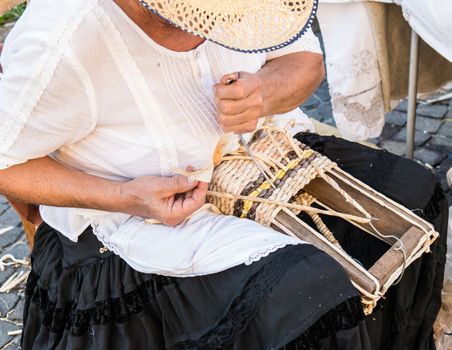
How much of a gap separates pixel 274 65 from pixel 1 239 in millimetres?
1719

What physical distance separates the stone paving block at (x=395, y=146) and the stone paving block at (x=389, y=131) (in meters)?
0.04

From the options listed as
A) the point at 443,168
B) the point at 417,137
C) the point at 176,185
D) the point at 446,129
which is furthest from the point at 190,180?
the point at 446,129

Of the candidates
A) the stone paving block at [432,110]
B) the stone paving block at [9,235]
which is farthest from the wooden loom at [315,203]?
the stone paving block at [432,110]

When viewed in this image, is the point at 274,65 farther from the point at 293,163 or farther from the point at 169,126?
the point at 169,126

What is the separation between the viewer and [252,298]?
1390mm

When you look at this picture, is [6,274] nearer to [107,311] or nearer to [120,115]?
[107,311]

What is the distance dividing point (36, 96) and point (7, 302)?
4.81 ft

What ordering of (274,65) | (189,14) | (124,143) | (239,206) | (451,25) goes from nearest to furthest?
(189,14) < (124,143) < (239,206) < (274,65) < (451,25)

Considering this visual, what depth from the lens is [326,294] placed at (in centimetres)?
139

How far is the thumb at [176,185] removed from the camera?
1.48 metres

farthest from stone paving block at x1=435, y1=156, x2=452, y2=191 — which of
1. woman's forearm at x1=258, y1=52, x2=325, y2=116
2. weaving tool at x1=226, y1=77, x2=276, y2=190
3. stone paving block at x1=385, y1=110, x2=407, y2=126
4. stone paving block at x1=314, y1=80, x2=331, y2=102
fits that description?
weaving tool at x1=226, y1=77, x2=276, y2=190

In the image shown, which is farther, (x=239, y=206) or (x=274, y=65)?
(x=274, y=65)

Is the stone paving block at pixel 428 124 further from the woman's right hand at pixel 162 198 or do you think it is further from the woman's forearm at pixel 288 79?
the woman's right hand at pixel 162 198

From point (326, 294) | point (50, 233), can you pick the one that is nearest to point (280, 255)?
point (326, 294)
